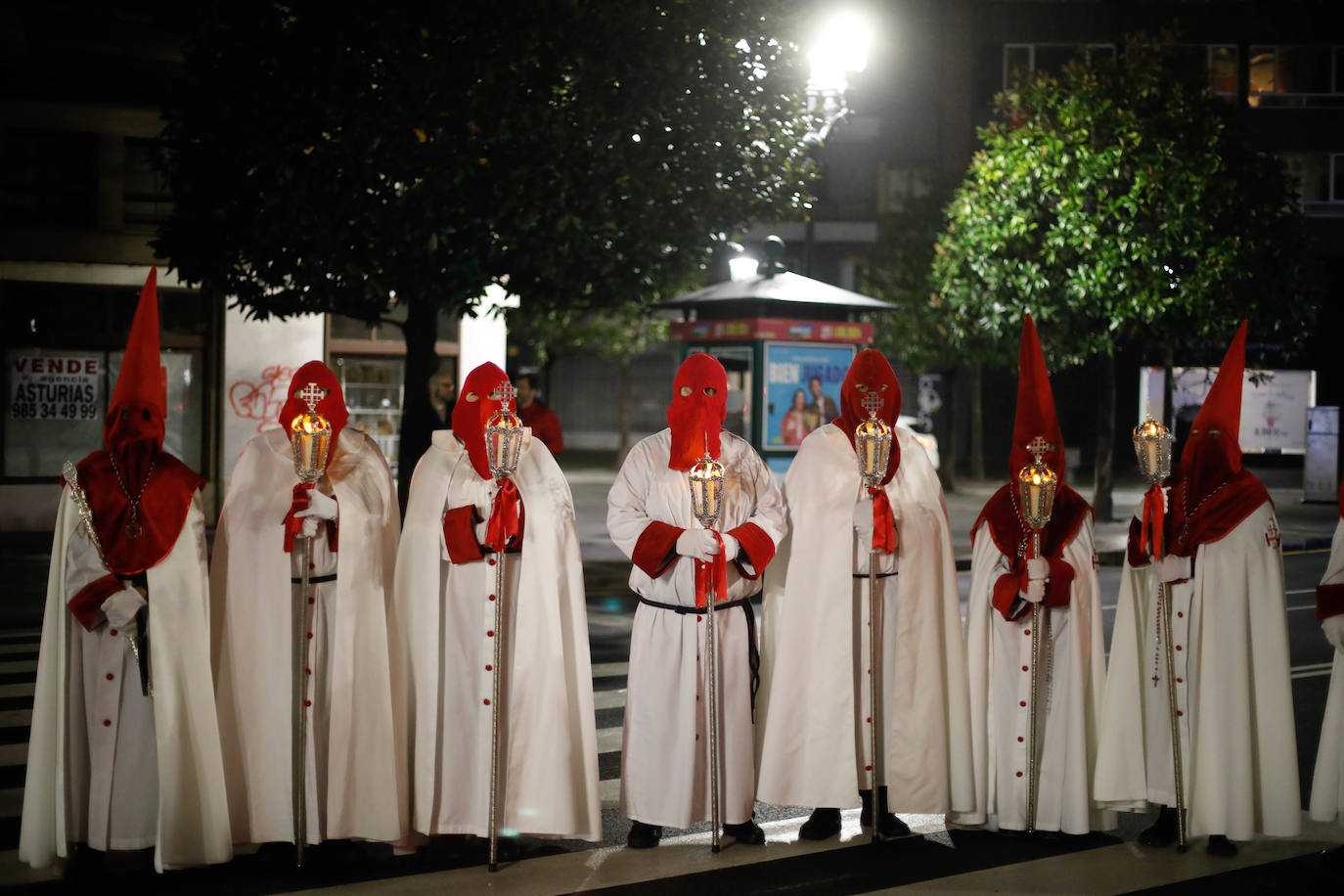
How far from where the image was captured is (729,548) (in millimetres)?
6055

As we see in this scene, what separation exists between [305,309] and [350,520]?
804 cm

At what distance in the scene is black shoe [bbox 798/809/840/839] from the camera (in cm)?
638

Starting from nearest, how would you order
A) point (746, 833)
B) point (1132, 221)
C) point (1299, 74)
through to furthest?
point (746, 833) → point (1132, 221) → point (1299, 74)

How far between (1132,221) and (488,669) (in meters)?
16.1

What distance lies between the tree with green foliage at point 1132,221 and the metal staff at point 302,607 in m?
15.9

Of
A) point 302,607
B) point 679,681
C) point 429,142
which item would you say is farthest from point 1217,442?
point 429,142

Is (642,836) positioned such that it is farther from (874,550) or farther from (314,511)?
(314,511)

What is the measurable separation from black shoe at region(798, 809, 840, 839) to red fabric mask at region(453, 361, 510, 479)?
2.20 m

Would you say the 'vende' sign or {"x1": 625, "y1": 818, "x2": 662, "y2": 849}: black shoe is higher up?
the 'vende' sign

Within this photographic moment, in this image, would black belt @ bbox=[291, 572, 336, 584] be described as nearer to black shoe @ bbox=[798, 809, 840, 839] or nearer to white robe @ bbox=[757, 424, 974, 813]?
white robe @ bbox=[757, 424, 974, 813]

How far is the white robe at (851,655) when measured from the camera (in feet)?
20.8

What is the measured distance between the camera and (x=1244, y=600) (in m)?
6.21

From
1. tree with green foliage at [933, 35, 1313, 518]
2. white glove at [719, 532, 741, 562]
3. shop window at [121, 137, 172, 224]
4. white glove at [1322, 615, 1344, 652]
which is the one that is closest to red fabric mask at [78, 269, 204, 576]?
white glove at [719, 532, 741, 562]

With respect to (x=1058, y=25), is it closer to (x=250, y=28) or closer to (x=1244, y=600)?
(x=250, y=28)
